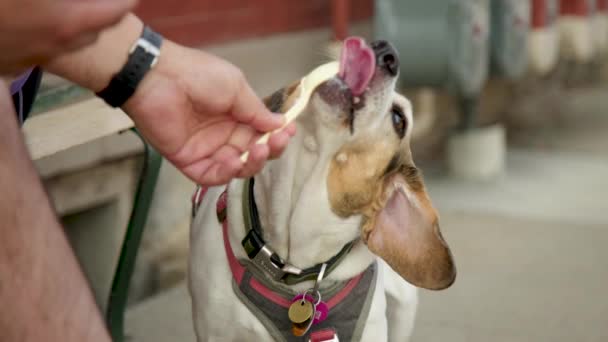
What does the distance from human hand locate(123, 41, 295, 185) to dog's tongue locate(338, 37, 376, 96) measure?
373mm

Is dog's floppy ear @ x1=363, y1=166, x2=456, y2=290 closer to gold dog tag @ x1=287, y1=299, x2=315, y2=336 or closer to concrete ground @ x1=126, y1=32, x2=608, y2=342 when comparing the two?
gold dog tag @ x1=287, y1=299, x2=315, y2=336

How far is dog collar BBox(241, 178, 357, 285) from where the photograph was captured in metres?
2.32

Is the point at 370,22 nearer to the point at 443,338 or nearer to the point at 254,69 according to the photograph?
the point at 254,69

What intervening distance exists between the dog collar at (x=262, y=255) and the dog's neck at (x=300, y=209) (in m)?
0.01

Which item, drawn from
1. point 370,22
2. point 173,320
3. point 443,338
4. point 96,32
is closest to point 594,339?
point 443,338

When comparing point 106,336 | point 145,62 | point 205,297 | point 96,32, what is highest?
point 96,32

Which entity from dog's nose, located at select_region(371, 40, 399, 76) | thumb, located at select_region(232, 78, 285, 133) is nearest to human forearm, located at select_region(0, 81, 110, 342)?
thumb, located at select_region(232, 78, 285, 133)

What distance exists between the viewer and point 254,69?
476cm

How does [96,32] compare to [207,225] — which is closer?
[96,32]

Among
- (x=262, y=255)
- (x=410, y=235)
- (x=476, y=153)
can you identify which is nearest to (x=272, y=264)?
(x=262, y=255)

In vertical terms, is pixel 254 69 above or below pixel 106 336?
below

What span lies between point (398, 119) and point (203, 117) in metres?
0.64

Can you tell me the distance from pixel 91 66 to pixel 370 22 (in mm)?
4272

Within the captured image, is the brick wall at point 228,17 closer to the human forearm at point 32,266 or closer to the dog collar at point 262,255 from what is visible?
the dog collar at point 262,255
